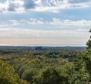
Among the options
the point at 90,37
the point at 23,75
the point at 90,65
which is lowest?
the point at 23,75

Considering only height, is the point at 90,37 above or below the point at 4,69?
above

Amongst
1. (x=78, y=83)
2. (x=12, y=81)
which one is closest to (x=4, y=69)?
(x=12, y=81)

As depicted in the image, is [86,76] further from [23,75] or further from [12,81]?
[23,75]

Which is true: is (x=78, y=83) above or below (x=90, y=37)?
below

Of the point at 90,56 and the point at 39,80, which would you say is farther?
the point at 39,80

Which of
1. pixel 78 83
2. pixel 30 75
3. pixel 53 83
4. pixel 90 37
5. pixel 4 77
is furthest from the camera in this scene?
pixel 30 75

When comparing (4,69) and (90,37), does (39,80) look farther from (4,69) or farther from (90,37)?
(90,37)

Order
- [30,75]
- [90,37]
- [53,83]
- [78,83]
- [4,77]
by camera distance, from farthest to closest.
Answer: [30,75], [53,83], [78,83], [4,77], [90,37]

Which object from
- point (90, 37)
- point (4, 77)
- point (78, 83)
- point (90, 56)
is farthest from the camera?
point (78, 83)

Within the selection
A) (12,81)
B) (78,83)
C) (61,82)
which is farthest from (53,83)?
(12,81)
